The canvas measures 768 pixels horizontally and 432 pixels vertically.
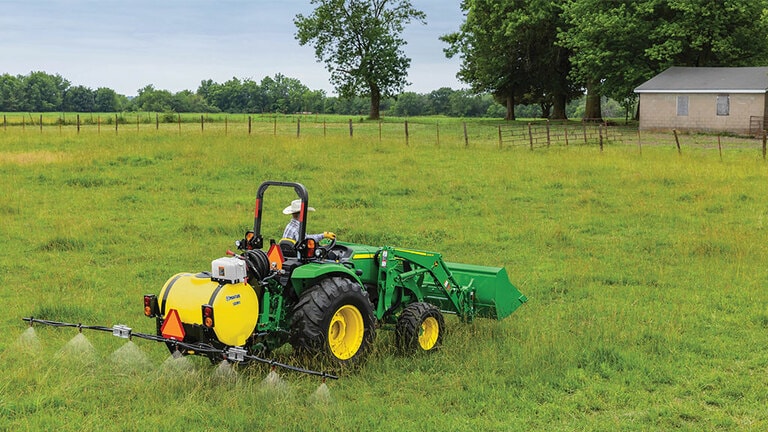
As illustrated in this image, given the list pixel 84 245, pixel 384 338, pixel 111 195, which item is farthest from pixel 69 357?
pixel 111 195

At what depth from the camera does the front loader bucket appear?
10.1 meters

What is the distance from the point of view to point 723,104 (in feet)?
160

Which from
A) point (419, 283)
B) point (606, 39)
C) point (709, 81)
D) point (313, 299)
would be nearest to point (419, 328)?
point (419, 283)

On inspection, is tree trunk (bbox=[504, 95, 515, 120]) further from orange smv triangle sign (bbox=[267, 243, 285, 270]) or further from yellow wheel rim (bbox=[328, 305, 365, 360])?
orange smv triangle sign (bbox=[267, 243, 285, 270])

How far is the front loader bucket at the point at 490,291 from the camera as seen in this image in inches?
397

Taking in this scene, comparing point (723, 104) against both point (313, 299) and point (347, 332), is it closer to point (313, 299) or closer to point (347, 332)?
point (347, 332)

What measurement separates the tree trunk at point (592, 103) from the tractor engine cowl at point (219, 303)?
56205 millimetres

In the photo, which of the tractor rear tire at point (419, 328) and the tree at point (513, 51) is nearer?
the tractor rear tire at point (419, 328)

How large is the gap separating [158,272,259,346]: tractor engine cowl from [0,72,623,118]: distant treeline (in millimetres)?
120121

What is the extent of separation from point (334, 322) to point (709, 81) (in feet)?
155

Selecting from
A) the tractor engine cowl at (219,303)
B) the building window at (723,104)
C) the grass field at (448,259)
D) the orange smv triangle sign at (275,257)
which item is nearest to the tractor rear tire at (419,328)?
the grass field at (448,259)

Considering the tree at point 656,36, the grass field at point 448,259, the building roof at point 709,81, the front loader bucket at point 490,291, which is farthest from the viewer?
the tree at point 656,36

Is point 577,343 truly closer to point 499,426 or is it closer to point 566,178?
point 499,426

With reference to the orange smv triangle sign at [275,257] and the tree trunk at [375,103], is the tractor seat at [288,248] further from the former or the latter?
the tree trunk at [375,103]
